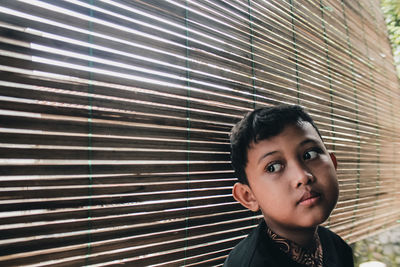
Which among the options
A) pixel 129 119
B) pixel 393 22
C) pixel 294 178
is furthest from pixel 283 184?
pixel 393 22

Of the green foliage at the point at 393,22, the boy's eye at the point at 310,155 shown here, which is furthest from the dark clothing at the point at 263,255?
the green foliage at the point at 393,22

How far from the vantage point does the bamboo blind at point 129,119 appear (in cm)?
63

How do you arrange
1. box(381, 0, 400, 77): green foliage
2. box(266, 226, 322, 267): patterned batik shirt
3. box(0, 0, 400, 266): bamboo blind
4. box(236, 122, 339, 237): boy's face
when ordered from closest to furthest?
box(0, 0, 400, 266): bamboo blind < box(236, 122, 339, 237): boy's face < box(266, 226, 322, 267): patterned batik shirt < box(381, 0, 400, 77): green foliage

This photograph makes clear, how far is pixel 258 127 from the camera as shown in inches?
33.1

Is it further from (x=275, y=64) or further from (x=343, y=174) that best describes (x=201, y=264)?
(x=343, y=174)

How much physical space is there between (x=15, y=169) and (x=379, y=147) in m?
2.53

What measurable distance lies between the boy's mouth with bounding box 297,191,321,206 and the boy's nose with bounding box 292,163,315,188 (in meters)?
0.03

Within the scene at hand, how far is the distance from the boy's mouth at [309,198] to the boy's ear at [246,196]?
0.61 feet

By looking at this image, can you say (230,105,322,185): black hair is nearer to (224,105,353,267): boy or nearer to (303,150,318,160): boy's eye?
(224,105,353,267): boy

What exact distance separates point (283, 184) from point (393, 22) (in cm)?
307

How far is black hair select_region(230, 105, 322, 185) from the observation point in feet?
2.71

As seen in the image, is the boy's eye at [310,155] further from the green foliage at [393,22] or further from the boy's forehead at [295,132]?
the green foliage at [393,22]

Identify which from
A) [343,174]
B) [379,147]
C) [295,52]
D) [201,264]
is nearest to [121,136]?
[201,264]

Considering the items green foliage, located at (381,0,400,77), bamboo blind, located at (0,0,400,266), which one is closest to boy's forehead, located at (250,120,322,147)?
bamboo blind, located at (0,0,400,266)
